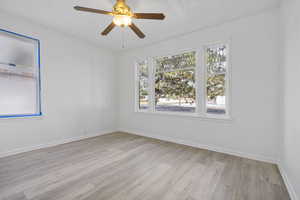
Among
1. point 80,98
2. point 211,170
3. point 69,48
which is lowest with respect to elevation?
point 211,170

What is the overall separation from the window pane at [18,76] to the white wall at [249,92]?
3524 mm

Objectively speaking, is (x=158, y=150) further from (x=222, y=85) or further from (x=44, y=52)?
(x=44, y=52)

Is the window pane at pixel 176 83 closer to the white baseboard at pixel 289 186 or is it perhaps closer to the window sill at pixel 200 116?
the window sill at pixel 200 116

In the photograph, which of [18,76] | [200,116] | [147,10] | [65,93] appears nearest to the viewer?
[147,10]

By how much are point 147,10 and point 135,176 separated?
2851 millimetres

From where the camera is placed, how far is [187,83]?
3467 millimetres

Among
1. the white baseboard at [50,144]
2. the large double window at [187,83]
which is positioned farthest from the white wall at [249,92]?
the white baseboard at [50,144]

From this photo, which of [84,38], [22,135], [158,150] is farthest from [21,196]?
[84,38]

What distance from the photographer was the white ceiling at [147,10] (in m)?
2.30

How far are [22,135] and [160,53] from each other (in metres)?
3.76

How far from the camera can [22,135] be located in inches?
111

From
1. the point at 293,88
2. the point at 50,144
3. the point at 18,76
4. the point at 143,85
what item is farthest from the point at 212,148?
the point at 18,76

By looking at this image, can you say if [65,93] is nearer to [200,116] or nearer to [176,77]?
[176,77]

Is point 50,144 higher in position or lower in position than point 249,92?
lower
